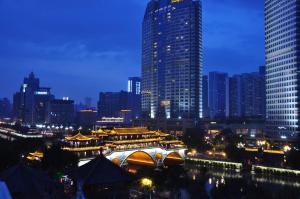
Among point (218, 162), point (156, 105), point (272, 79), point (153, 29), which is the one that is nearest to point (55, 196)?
point (218, 162)

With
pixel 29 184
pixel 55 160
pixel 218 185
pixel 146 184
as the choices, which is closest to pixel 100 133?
pixel 55 160

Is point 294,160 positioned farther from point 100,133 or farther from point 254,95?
point 254,95

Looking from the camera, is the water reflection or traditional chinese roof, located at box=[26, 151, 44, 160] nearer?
the water reflection

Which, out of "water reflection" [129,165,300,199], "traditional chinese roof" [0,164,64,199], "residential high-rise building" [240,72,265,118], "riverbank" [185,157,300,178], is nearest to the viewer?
"traditional chinese roof" [0,164,64,199]

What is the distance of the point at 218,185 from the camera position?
195ft

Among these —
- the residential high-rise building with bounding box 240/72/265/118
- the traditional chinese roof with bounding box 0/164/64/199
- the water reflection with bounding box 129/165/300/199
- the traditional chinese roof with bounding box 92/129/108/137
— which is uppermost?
the residential high-rise building with bounding box 240/72/265/118

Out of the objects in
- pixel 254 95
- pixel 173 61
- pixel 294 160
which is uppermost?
pixel 173 61

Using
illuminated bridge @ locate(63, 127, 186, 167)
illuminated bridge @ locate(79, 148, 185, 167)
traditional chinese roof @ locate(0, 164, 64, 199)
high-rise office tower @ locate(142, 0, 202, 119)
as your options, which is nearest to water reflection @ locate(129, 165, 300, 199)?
illuminated bridge @ locate(79, 148, 185, 167)

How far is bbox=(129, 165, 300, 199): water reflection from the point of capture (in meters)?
51.1

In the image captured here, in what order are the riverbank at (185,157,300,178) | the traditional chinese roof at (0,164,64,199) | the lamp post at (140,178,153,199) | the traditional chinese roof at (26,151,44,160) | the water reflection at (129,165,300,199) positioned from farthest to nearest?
the riverbank at (185,157,300,178) → the traditional chinese roof at (26,151,44,160) → the lamp post at (140,178,153,199) → the water reflection at (129,165,300,199) → the traditional chinese roof at (0,164,64,199)

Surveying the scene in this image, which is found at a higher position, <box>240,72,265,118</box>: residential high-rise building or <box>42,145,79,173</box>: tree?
<box>240,72,265,118</box>: residential high-rise building

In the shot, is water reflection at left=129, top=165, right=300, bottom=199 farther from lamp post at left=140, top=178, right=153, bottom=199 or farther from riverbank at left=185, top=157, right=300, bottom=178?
riverbank at left=185, top=157, right=300, bottom=178

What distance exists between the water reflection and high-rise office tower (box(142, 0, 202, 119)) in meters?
71.6

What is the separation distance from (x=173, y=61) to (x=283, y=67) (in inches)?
2270
